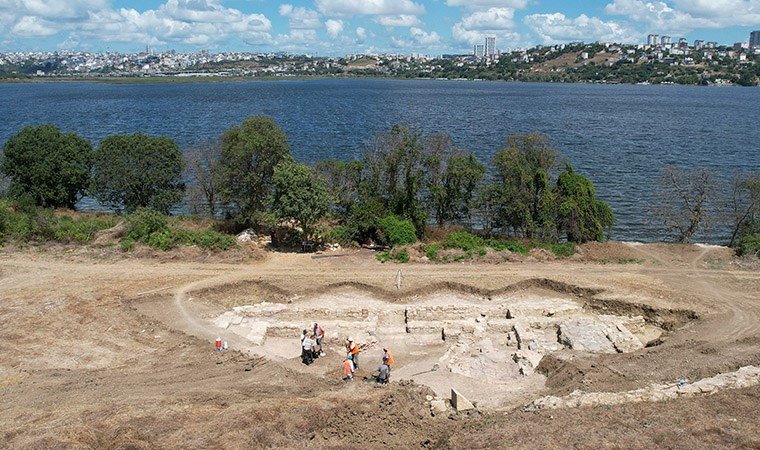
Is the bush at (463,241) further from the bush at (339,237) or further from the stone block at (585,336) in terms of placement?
the stone block at (585,336)

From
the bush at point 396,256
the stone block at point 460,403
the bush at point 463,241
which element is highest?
the bush at point 463,241

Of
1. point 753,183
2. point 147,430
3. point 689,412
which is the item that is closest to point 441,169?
point 753,183

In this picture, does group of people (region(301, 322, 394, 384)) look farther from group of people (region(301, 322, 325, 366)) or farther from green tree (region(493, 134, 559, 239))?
green tree (region(493, 134, 559, 239))

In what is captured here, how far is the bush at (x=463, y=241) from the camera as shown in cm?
3647

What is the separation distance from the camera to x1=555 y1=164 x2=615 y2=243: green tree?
126 feet

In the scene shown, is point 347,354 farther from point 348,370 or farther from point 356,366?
point 348,370

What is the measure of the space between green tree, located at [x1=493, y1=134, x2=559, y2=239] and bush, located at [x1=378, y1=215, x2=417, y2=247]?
282 inches

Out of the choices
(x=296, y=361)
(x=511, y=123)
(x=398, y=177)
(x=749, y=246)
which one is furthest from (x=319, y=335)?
(x=511, y=123)

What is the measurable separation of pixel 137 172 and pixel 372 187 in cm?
1923

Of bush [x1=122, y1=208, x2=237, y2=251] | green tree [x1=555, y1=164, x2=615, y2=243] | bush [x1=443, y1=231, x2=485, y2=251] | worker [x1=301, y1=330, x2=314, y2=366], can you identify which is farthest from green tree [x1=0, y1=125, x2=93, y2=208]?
green tree [x1=555, y1=164, x2=615, y2=243]

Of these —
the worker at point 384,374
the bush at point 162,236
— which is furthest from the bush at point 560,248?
the bush at point 162,236

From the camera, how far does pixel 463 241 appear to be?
3694 centimetres

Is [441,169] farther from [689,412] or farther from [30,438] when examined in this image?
[30,438]

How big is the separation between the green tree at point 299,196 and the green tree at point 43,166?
20610 millimetres
